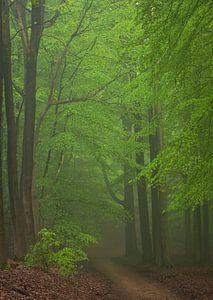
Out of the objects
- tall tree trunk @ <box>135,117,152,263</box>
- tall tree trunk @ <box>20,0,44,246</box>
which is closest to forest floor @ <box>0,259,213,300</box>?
tall tree trunk @ <box>135,117,152,263</box>

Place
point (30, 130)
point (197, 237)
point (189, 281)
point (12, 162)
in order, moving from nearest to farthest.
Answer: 1. point (12, 162)
2. point (30, 130)
3. point (189, 281)
4. point (197, 237)

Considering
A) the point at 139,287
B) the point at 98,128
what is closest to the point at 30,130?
the point at 98,128

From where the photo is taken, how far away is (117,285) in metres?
15.2

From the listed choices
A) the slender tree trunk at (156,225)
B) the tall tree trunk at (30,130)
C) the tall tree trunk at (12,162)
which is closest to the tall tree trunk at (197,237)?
the slender tree trunk at (156,225)

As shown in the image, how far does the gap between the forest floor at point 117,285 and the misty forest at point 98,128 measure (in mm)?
53

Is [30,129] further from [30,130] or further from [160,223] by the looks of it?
[160,223]

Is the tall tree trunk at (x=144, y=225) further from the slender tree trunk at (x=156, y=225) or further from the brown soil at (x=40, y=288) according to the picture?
the brown soil at (x=40, y=288)

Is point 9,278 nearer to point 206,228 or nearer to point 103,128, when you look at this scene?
point 103,128

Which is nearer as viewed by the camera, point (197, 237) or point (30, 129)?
point (30, 129)

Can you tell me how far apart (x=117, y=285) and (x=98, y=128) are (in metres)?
6.51

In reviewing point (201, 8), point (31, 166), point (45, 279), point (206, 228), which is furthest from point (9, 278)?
point (206, 228)

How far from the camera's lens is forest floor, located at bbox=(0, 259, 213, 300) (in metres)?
8.47

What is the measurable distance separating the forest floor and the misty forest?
53mm

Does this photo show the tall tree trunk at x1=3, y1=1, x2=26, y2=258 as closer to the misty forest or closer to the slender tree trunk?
the misty forest
